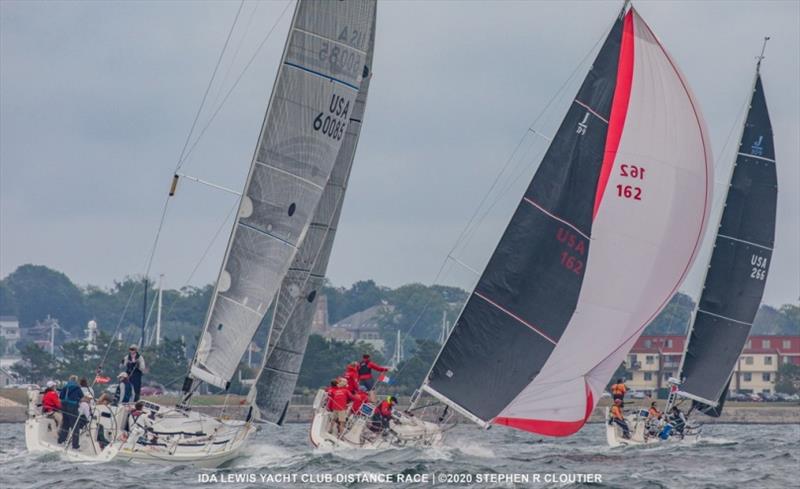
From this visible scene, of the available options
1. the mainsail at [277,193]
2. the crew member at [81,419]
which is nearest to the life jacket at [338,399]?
the mainsail at [277,193]

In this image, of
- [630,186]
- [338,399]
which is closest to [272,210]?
[338,399]

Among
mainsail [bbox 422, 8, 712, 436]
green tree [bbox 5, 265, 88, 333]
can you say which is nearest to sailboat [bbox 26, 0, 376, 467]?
mainsail [bbox 422, 8, 712, 436]

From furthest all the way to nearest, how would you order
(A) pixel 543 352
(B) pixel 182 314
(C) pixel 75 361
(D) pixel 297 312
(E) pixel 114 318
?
(E) pixel 114 318, (B) pixel 182 314, (C) pixel 75 361, (D) pixel 297 312, (A) pixel 543 352

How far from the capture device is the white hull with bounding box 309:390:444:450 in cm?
2464

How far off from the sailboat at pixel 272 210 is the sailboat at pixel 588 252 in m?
2.34

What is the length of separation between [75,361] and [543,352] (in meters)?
51.1

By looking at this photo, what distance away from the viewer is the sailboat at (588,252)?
2348 cm

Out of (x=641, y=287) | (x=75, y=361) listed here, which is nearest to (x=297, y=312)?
(x=641, y=287)

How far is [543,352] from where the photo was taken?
76.7ft

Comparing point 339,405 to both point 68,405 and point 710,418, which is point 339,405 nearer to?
point 68,405

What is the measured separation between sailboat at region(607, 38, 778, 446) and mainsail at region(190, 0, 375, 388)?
546 inches

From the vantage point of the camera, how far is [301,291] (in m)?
26.7

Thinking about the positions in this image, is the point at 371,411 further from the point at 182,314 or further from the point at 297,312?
the point at 182,314

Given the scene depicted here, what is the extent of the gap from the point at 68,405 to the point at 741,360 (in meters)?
80.1
